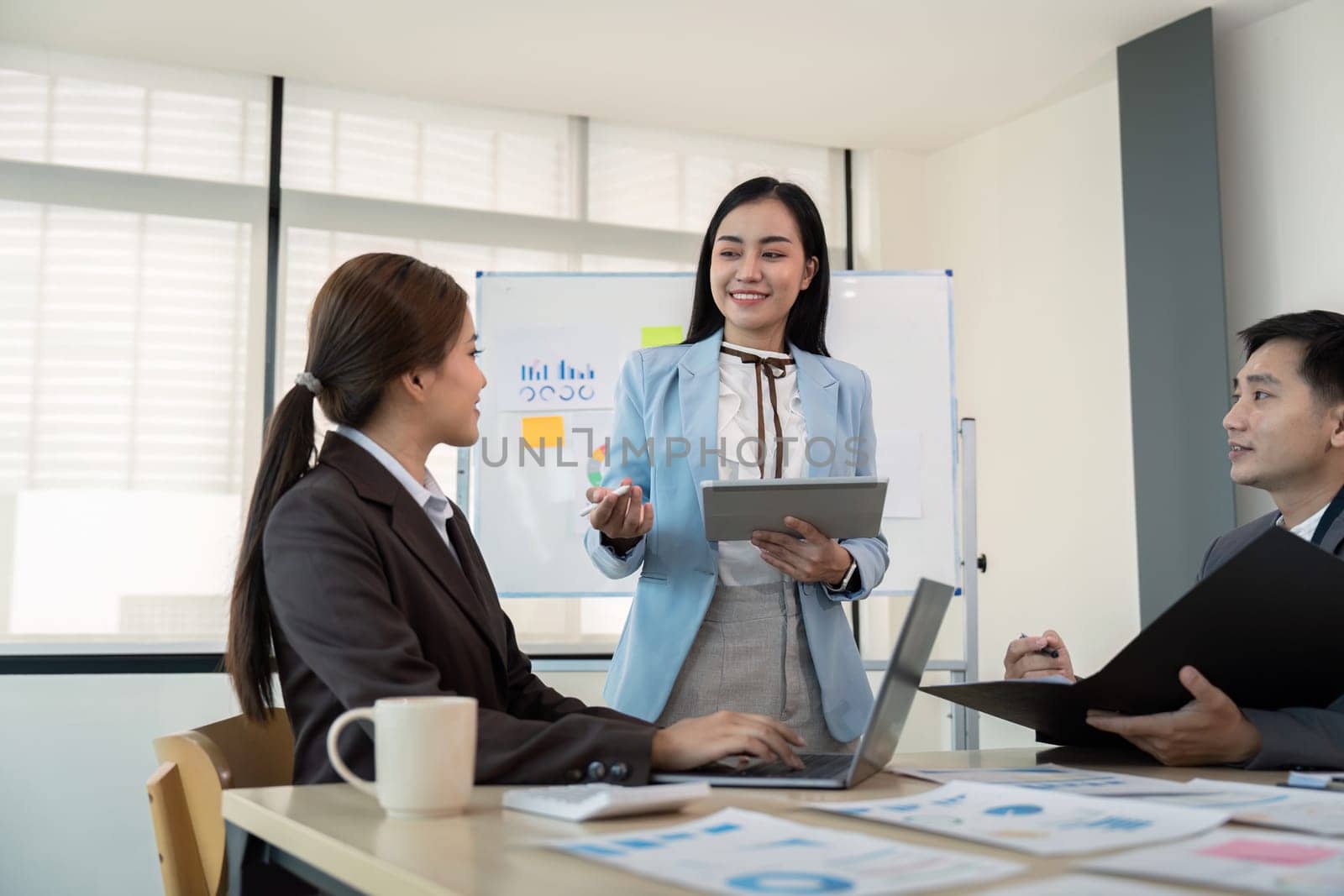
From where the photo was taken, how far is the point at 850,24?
13.1ft

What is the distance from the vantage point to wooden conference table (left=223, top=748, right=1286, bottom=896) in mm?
720

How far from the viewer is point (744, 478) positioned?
2.00 metres

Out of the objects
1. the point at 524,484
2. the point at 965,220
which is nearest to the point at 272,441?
the point at 524,484

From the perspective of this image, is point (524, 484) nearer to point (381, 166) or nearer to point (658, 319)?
point (658, 319)

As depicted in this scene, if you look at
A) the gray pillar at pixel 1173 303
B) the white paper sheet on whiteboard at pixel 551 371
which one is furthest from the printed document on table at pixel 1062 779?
the gray pillar at pixel 1173 303

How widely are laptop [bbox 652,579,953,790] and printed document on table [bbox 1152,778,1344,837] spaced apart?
0.24m

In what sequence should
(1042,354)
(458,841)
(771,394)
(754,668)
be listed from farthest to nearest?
(1042,354), (771,394), (754,668), (458,841)

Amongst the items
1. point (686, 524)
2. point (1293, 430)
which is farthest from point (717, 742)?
point (1293, 430)

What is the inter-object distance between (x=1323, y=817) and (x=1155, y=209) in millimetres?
3455

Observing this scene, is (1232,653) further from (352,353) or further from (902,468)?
(902,468)

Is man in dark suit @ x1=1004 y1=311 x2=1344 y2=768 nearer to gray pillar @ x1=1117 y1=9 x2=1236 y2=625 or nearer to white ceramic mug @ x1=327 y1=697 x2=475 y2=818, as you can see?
white ceramic mug @ x1=327 y1=697 x2=475 y2=818

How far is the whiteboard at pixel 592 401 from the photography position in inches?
146

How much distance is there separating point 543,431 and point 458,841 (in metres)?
2.93

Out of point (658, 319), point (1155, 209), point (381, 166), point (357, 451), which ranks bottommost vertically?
point (357, 451)
